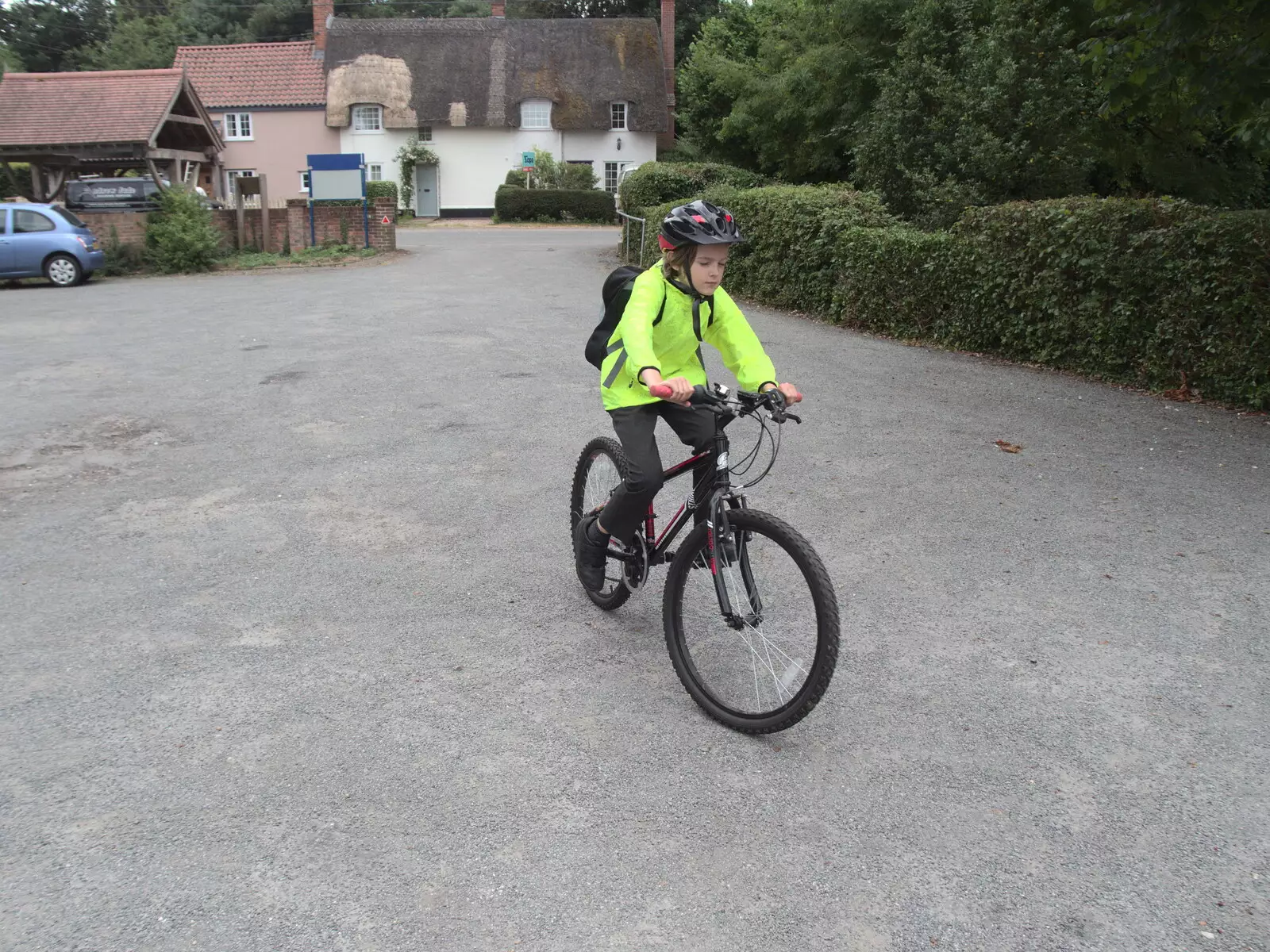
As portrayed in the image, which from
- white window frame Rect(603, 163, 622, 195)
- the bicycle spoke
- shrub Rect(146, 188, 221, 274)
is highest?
white window frame Rect(603, 163, 622, 195)

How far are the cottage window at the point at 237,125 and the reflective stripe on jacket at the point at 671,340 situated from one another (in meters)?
51.1

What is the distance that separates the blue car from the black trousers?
65.7 ft

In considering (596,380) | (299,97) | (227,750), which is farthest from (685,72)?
(227,750)

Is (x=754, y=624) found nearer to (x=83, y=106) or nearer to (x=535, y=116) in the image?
(x=83, y=106)

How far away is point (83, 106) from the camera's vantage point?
82.3ft

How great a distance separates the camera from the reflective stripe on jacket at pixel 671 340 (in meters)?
3.92

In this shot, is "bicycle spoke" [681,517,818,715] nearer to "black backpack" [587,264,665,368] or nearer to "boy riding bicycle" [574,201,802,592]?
"boy riding bicycle" [574,201,802,592]

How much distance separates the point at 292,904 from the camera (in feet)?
9.61

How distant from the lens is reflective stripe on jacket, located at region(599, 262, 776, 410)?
392 cm

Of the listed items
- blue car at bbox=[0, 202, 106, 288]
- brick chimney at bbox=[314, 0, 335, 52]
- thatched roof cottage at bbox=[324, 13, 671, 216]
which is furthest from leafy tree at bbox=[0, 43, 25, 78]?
blue car at bbox=[0, 202, 106, 288]

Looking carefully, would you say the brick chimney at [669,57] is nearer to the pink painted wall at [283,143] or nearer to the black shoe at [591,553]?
the pink painted wall at [283,143]

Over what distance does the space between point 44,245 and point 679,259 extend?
800 inches

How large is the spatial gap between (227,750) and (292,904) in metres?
0.99

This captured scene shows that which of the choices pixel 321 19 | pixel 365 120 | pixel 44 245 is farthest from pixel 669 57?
pixel 44 245
